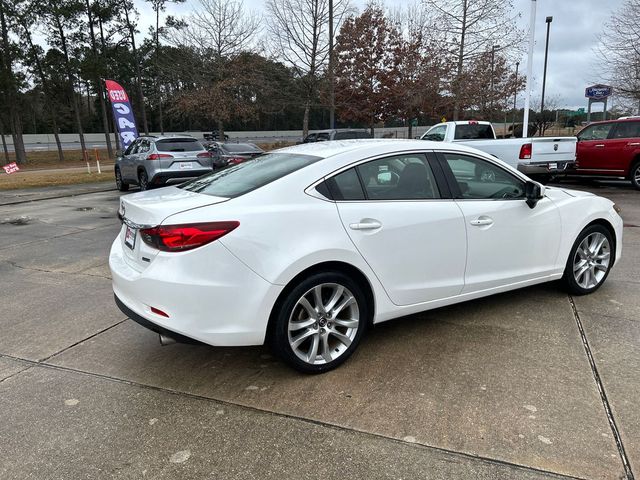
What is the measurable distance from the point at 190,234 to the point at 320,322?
1020mm

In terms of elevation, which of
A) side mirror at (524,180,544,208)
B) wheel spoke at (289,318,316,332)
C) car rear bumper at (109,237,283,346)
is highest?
side mirror at (524,180,544,208)

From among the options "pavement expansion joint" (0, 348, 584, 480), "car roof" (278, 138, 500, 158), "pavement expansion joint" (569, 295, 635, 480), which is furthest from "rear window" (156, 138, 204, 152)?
"pavement expansion joint" (569, 295, 635, 480)

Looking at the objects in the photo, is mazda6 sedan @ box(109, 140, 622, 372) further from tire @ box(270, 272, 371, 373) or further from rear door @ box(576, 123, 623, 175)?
rear door @ box(576, 123, 623, 175)

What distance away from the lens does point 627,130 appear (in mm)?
12359

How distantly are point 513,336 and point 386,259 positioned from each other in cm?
130

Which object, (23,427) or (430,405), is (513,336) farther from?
(23,427)

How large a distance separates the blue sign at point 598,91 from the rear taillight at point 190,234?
24.6m

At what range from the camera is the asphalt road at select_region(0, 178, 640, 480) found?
2.47 m

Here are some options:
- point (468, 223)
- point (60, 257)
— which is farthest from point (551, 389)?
point (60, 257)

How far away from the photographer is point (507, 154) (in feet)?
38.0

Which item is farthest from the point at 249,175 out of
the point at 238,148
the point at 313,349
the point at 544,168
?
the point at 238,148

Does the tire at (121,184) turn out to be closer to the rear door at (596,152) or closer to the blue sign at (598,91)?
→ the rear door at (596,152)

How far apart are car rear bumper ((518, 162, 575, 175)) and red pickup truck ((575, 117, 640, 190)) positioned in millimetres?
1145

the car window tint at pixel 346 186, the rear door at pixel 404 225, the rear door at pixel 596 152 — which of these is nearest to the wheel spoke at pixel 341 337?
the rear door at pixel 404 225
